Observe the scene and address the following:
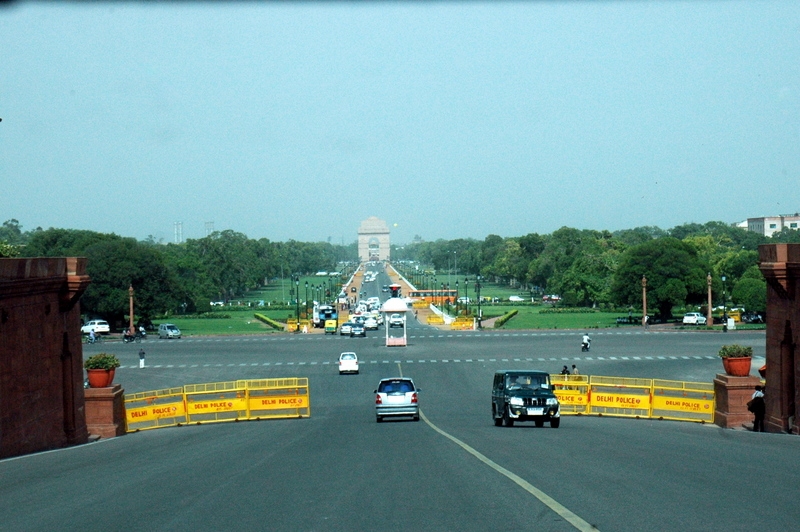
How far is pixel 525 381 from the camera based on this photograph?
2398 centimetres

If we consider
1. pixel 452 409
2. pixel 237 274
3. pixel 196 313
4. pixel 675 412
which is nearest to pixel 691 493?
pixel 675 412

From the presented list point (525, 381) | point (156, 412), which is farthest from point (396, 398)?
point (156, 412)

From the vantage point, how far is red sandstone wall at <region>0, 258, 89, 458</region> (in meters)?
17.8

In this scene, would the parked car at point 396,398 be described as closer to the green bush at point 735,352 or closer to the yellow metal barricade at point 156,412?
the yellow metal barricade at point 156,412

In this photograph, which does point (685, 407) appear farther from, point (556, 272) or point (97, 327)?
point (556, 272)

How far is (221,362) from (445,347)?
1677cm

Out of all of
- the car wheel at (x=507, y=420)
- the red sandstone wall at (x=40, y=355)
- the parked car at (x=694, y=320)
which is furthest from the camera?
the parked car at (x=694, y=320)

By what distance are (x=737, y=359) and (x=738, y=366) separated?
10.8 inches

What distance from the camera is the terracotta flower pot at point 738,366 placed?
80.4 ft

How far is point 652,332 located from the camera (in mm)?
75750

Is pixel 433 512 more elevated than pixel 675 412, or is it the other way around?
pixel 433 512

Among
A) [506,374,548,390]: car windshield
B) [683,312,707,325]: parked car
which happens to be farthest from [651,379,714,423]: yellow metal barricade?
[683,312,707,325]: parked car

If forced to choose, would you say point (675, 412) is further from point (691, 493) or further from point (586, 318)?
point (586, 318)

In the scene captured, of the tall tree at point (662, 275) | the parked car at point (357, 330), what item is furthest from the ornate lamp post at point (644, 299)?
the parked car at point (357, 330)
